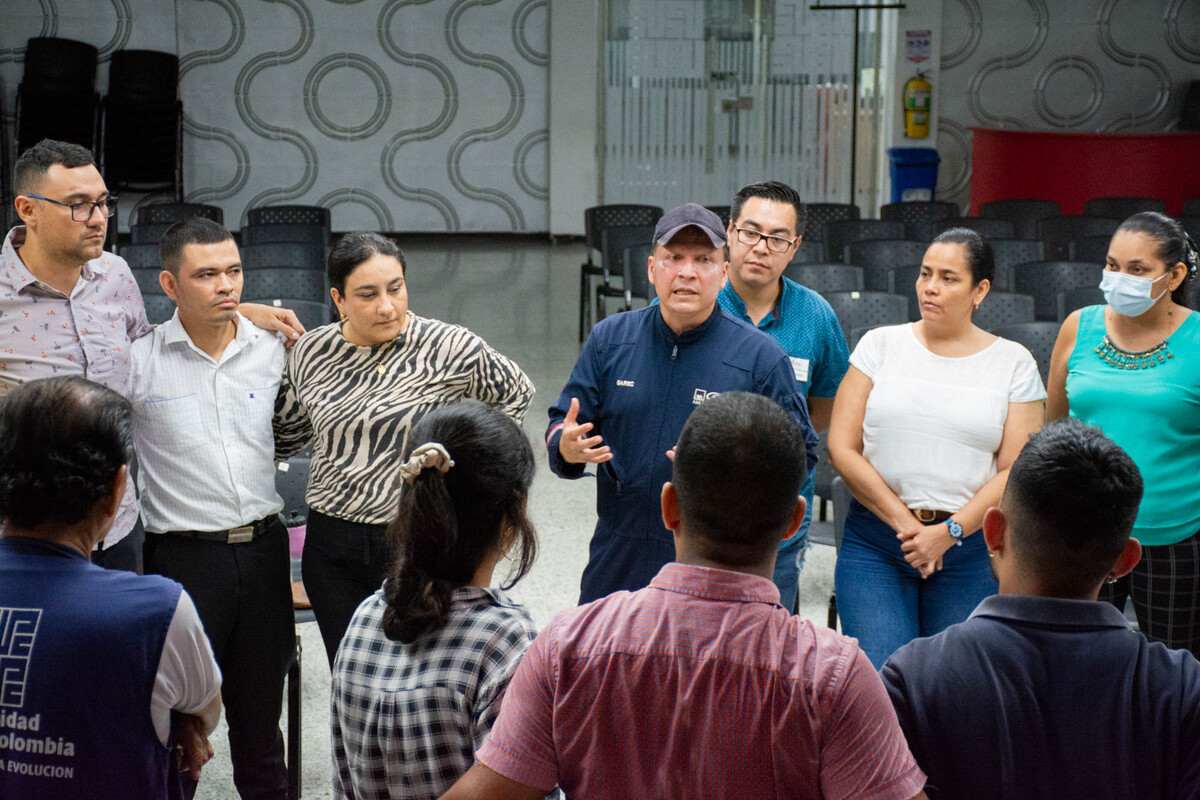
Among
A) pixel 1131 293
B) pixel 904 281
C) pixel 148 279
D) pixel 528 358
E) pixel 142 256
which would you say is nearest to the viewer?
pixel 1131 293

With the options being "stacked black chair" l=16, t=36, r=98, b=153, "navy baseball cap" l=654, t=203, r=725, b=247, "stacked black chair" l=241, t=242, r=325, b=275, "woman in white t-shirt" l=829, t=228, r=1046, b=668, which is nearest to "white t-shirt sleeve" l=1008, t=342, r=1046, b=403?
"woman in white t-shirt" l=829, t=228, r=1046, b=668

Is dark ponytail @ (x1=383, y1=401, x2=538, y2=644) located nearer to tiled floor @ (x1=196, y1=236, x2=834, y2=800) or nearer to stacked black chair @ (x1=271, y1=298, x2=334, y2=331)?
tiled floor @ (x1=196, y1=236, x2=834, y2=800)

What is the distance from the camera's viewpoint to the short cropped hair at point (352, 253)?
3.17 meters

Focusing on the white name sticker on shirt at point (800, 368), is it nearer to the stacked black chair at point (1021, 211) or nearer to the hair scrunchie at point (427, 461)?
the hair scrunchie at point (427, 461)

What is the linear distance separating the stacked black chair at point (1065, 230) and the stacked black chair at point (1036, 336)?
12.3ft

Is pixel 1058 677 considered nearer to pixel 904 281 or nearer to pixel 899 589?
pixel 899 589

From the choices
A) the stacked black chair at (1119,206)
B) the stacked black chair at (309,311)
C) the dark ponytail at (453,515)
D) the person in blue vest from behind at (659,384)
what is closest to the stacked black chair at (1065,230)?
the stacked black chair at (1119,206)

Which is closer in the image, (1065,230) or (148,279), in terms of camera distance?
(148,279)

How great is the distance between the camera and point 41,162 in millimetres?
3289

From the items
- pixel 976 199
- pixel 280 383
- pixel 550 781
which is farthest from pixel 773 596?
pixel 976 199

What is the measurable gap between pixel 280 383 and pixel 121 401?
1201 mm

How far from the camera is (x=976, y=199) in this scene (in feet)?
44.3

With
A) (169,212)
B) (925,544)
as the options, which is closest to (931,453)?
(925,544)

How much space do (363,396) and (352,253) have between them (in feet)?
1.15
